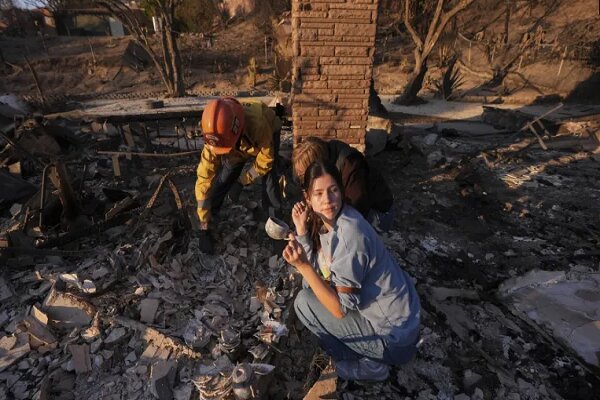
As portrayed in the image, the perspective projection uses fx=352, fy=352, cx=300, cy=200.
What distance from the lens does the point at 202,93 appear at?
14.6 meters

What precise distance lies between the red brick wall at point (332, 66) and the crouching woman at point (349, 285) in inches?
104

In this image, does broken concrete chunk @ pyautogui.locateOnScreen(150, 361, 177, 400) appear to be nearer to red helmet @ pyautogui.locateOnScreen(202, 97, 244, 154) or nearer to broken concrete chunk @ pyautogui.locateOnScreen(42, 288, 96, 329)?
broken concrete chunk @ pyautogui.locateOnScreen(42, 288, 96, 329)

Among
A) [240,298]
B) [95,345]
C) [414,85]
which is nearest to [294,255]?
[240,298]

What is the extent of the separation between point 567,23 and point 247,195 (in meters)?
17.4

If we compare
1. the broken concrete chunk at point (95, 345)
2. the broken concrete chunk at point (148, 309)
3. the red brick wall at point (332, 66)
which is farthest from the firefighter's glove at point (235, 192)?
the broken concrete chunk at point (95, 345)

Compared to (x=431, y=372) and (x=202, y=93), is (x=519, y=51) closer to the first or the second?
(x=202, y=93)

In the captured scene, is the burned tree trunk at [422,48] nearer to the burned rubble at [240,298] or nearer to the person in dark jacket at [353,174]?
the burned rubble at [240,298]

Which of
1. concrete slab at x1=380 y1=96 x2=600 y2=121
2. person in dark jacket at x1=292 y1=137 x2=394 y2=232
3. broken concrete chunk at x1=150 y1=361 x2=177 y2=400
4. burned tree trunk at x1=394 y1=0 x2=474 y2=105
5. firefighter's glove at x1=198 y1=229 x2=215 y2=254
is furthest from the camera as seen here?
burned tree trunk at x1=394 y1=0 x2=474 y2=105

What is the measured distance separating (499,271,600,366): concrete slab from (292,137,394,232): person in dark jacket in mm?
1418

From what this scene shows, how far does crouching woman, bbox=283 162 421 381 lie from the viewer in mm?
1809

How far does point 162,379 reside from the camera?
87.4 inches

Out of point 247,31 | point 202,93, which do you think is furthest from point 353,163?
point 247,31

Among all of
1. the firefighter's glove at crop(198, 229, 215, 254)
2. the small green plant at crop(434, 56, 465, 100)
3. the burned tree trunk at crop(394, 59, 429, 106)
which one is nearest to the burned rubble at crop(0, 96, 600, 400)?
the firefighter's glove at crop(198, 229, 215, 254)

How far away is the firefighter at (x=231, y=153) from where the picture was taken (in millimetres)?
2816
